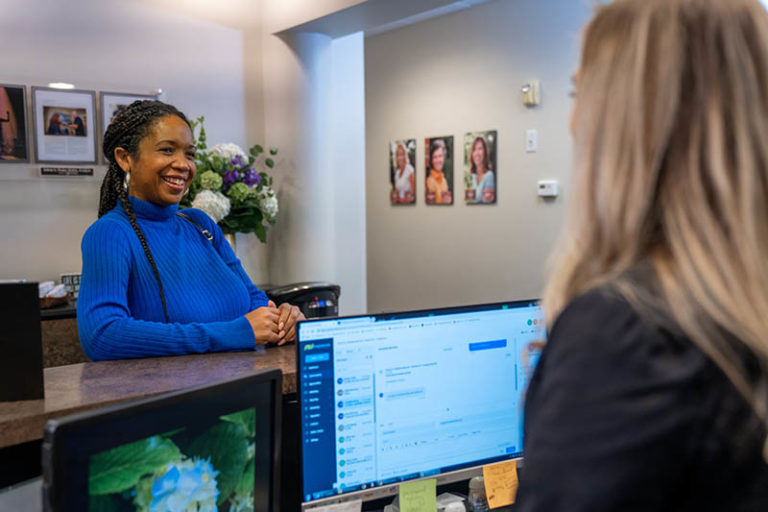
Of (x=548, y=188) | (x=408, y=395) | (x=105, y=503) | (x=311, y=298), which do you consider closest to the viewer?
(x=105, y=503)

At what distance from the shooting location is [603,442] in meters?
0.52

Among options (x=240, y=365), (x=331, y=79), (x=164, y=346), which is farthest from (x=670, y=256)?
(x=331, y=79)

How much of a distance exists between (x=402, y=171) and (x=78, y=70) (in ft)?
9.60

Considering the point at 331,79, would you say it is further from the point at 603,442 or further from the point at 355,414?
the point at 603,442

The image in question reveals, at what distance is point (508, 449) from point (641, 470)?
703mm

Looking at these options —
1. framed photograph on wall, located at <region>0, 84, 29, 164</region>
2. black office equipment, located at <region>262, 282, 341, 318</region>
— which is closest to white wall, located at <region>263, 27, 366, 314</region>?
black office equipment, located at <region>262, 282, 341, 318</region>

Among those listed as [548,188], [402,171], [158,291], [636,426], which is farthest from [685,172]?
[402,171]

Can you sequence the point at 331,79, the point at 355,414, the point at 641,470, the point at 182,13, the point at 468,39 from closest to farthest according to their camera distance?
the point at 641,470 → the point at 355,414 → the point at 182,13 → the point at 331,79 → the point at 468,39

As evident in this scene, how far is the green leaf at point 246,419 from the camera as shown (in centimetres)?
84

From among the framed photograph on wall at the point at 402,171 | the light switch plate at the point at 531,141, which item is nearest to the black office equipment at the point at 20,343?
the light switch plate at the point at 531,141

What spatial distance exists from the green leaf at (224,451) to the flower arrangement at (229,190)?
7.57 ft

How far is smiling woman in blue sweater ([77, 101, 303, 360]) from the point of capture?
1.59m

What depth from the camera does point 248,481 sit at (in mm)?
879

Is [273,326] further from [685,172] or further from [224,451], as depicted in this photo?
[685,172]
